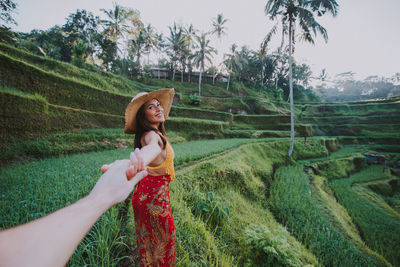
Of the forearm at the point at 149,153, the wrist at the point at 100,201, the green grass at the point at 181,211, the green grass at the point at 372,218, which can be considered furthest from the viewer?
the green grass at the point at 372,218

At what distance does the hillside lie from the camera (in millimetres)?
2168

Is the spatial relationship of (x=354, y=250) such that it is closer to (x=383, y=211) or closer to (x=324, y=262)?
(x=324, y=262)

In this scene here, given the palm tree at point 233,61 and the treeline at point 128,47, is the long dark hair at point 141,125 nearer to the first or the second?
the treeline at point 128,47

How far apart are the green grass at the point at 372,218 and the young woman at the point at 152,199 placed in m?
7.51

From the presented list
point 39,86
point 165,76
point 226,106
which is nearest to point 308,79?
point 226,106

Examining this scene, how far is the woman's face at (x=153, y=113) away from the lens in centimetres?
158

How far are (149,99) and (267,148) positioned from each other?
34.8 ft

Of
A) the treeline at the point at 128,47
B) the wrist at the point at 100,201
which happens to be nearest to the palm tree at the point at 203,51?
the treeline at the point at 128,47

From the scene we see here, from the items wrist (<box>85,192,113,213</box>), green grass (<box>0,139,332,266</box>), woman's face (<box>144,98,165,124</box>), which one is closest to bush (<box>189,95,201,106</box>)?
green grass (<box>0,139,332,266</box>)

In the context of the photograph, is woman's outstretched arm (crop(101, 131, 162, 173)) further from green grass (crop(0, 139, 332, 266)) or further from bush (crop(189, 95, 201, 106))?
bush (crop(189, 95, 201, 106))

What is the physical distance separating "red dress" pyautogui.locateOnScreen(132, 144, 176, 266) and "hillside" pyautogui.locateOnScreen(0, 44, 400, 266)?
24cm

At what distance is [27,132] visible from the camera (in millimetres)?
5359

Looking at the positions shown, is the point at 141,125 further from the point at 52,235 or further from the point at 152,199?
the point at 52,235

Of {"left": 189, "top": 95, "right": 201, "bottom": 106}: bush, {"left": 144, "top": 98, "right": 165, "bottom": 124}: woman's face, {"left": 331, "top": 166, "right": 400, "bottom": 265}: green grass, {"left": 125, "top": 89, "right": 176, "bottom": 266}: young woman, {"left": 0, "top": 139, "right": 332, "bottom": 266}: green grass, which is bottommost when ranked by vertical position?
{"left": 331, "top": 166, "right": 400, "bottom": 265}: green grass
